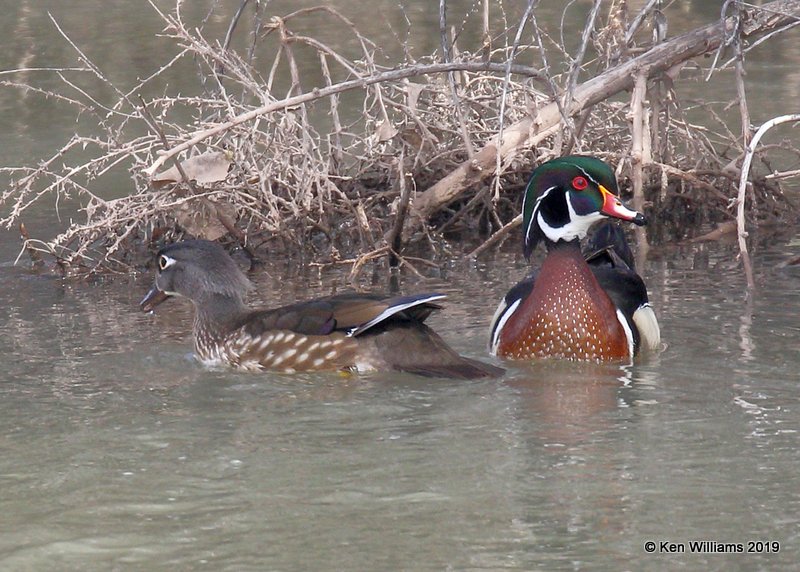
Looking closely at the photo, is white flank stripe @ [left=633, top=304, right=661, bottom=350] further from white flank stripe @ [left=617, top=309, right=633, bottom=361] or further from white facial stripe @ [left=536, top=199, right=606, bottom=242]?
white facial stripe @ [left=536, top=199, right=606, bottom=242]

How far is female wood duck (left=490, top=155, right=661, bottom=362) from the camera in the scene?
7238 millimetres

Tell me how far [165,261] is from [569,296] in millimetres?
2126

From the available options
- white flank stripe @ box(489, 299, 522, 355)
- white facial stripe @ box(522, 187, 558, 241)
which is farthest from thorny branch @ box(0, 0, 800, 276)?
white flank stripe @ box(489, 299, 522, 355)

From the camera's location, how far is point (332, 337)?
703 centimetres

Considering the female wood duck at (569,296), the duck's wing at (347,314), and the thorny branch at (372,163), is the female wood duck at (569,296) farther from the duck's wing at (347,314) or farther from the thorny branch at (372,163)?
the thorny branch at (372,163)

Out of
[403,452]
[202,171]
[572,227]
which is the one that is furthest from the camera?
[202,171]

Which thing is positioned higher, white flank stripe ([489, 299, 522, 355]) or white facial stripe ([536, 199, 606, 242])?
white facial stripe ([536, 199, 606, 242])

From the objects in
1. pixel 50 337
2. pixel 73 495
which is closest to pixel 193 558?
pixel 73 495

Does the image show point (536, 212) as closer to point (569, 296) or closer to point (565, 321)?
point (569, 296)

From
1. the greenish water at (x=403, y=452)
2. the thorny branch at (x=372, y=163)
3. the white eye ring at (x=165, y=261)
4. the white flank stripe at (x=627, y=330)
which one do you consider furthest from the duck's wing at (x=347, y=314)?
the thorny branch at (x=372, y=163)

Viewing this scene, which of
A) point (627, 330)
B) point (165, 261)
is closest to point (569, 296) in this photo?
point (627, 330)

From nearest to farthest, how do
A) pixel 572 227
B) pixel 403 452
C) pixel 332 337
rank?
pixel 403 452, pixel 332 337, pixel 572 227

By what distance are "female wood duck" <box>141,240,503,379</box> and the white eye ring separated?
27 centimetres

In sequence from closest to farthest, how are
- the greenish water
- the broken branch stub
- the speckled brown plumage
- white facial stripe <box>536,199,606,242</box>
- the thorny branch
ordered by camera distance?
the greenish water → the speckled brown plumage → white facial stripe <box>536,199,606,242</box> → the thorny branch → the broken branch stub
